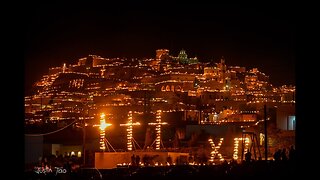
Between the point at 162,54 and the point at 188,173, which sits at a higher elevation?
the point at 162,54

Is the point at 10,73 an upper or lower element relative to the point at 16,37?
lower

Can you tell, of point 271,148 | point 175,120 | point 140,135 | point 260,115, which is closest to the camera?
point 271,148

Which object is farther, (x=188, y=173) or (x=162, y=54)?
(x=162, y=54)

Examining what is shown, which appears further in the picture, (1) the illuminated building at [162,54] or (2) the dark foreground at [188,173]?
(1) the illuminated building at [162,54]

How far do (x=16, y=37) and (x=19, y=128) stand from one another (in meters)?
0.42

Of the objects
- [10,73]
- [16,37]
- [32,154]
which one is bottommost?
[32,154]

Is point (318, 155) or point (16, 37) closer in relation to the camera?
point (16, 37)

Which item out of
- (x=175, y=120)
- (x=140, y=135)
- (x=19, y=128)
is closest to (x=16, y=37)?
(x=19, y=128)

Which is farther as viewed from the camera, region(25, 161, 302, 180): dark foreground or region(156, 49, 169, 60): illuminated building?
region(156, 49, 169, 60): illuminated building

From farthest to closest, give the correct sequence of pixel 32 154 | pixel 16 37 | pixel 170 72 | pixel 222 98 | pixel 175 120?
pixel 170 72 < pixel 222 98 < pixel 175 120 < pixel 32 154 < pixel 16 37

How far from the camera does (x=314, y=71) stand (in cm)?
283

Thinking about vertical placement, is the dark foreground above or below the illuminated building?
below

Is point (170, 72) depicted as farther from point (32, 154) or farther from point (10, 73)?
point (10, 73)

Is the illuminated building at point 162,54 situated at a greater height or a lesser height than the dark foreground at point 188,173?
greater
